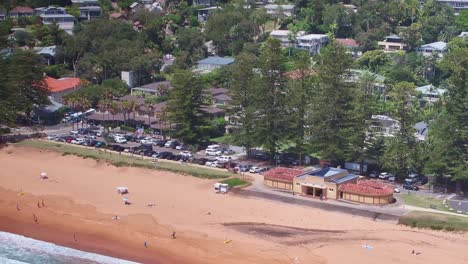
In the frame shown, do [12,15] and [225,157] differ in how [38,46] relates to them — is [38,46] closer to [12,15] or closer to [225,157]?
[12,15]

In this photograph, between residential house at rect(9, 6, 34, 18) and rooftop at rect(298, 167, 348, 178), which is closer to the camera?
rooftop at rect(298, 167, 348, 178)

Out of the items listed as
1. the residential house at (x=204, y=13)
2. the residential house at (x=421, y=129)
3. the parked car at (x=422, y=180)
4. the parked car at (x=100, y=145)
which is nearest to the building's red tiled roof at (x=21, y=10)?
the residential house at (x=204, y=13)

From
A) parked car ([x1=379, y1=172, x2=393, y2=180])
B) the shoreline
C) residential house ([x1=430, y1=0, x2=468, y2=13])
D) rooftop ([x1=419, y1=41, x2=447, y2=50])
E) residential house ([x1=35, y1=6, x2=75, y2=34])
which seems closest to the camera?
the shoreline

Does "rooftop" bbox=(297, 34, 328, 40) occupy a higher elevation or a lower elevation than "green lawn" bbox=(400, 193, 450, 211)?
higher

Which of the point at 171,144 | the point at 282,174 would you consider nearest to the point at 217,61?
the point at 171,144

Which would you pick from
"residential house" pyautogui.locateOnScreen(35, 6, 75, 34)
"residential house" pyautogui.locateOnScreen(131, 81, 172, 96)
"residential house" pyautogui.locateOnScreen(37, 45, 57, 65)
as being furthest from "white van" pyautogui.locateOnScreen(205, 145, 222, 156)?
"residential house" pyautogui.locateOnScreen(35, 6, 75, 34)

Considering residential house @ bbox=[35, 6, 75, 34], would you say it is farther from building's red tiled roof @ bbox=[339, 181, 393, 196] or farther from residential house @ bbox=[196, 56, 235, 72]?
building's red tiled roof @ bbox=[339, 181, 393, 196]

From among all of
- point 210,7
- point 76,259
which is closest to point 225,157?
point 76,259
